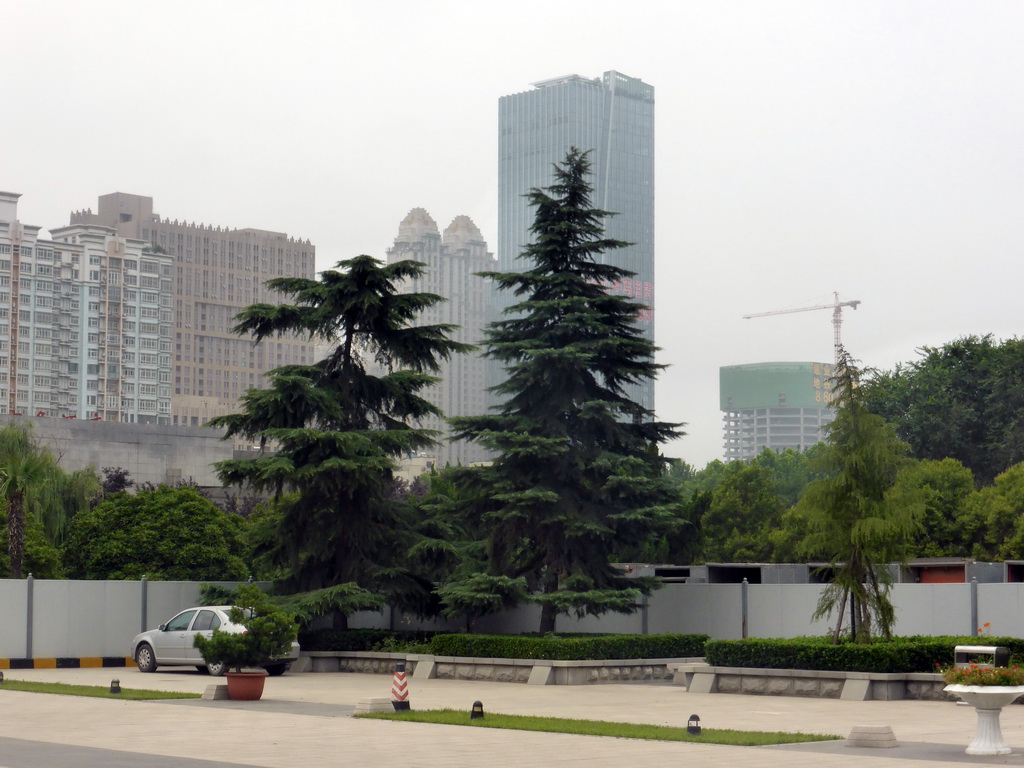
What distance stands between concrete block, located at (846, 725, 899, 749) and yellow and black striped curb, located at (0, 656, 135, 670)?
22.7 meters

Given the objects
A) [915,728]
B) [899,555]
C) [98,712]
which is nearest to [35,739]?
[98,712]

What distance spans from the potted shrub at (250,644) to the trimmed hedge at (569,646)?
24.7 feet

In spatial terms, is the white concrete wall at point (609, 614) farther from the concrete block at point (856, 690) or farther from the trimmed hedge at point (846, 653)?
the concrete block at point (856, 690)

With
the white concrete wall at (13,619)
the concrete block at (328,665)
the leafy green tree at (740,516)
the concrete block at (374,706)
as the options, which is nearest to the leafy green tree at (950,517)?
the leafy green tree at (740,516)

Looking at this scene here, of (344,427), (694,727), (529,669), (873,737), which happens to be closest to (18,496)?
(344,427)

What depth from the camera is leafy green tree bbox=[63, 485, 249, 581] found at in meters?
48.7

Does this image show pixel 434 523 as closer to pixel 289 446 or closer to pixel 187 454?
pixel 289 446

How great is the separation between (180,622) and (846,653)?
15465mm

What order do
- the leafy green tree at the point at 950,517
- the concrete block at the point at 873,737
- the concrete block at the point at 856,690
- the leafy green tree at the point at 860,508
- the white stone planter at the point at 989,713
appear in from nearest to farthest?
the white stone planter at the point at 989,713
the concrete block at the point at 873,737
the concrete block at the point at 856,690
the leafy green tree at the point at 860,508
the leafy green tree at the point at 950,517

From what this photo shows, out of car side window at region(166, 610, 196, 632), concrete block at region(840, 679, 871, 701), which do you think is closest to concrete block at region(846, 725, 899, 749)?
concrete block at region(840, 679, 871, 701)

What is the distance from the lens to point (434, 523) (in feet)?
116

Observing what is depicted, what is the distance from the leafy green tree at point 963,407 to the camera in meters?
71.7

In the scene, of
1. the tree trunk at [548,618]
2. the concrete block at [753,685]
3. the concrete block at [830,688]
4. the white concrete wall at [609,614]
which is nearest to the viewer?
the concrete block at [830,688]

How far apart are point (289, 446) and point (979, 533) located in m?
38.8
